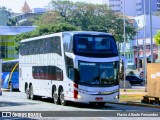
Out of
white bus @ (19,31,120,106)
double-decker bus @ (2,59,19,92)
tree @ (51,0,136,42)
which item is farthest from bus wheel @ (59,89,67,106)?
tree @ (51,0,136,42)

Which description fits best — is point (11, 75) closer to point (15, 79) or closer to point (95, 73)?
point (15, 79)

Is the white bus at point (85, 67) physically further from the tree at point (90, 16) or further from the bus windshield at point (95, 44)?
the tree at point (90, 16)

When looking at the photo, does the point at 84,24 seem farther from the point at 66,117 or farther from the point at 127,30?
the point at 66,117

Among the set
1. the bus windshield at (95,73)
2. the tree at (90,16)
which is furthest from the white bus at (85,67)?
the tree at (90,16)

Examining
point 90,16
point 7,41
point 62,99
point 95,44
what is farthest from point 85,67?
point 7,41

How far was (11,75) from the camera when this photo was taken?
50125mm

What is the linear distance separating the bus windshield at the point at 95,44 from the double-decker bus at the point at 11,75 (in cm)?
2370

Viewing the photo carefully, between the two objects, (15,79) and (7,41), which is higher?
(7,41)

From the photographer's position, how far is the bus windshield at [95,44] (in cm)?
2528

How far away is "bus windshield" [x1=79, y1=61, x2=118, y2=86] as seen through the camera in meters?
25.1

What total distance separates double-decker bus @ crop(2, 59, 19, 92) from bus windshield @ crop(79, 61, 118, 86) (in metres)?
24.2

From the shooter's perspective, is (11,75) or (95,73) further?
(11,75)

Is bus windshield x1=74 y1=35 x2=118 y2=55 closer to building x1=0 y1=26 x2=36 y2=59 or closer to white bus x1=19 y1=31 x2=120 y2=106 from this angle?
white bus x1=19 y1=31 x2=120 y2=106

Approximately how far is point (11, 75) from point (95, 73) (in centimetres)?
2620
